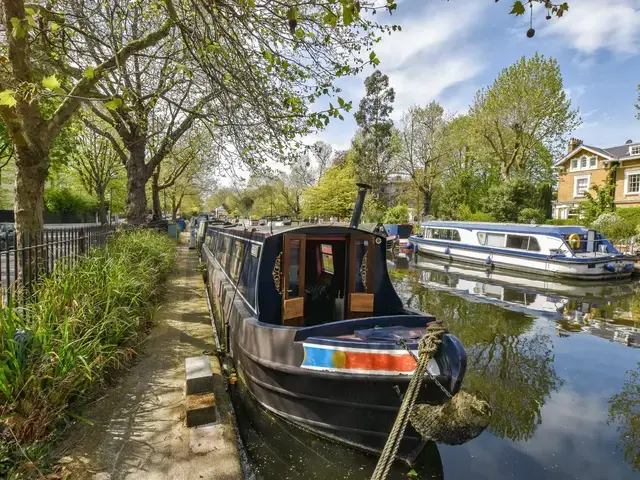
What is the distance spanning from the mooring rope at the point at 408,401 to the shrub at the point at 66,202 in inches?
1497

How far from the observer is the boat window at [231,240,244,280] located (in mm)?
6662

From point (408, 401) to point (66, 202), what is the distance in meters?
39.6

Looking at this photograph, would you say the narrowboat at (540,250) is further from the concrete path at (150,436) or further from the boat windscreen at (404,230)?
the concrete path at (150,436)

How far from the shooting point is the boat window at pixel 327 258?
5938 mm

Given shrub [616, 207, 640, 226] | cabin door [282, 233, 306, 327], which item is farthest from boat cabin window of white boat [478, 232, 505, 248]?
cabin door [282, 233, 306, 327]

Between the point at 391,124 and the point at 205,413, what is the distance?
124ft

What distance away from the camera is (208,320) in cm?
757

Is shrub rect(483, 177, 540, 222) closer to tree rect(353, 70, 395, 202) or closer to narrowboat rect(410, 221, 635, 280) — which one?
narrowboat rect(410, 221, 635, 280)

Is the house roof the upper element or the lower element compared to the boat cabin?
upper

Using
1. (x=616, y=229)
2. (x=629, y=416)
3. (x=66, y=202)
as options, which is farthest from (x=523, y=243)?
(x=66, y=202)

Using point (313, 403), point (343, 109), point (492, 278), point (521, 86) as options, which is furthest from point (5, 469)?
point (521, 86)

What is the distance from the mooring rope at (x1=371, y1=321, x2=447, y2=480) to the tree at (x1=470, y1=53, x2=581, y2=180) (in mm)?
27295

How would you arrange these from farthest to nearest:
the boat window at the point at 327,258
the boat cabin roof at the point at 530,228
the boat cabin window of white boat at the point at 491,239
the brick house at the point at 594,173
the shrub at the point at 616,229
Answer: the brick house at the point at 594,173
the shrub at the point at 616,229
the boat cabin window of white boat at the point at 491,239
the boat cabin roof at the point at 530,228
the boat window at the point at 327,258

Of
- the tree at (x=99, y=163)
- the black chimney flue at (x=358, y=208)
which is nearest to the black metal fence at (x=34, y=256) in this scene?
the black chimney flue at (x=358, y=208)
